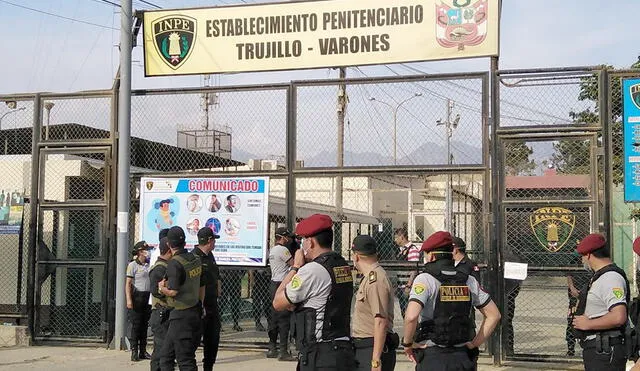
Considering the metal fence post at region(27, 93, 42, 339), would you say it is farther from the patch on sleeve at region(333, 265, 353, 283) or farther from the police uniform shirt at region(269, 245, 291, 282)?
the patch on sleeve at region(333, 265, 353, 283)

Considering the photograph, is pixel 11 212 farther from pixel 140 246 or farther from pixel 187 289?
pixel 187 289

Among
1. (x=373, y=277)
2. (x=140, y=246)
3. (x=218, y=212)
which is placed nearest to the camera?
(x=373, y=277)

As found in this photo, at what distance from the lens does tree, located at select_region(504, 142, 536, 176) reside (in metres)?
10.1

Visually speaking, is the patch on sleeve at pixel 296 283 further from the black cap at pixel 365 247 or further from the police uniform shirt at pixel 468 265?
the police uniform shirt at pixel 468 265

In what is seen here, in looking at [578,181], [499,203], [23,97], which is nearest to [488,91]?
[499,203]

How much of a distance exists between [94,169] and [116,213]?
8.68ft

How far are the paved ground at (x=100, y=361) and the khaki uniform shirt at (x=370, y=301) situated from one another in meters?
4.17

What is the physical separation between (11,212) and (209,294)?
5.00 meters

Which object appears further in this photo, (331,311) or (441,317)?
(331,311)

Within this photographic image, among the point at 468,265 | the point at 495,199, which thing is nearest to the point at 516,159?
the point at 495,199

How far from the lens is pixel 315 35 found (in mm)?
10828

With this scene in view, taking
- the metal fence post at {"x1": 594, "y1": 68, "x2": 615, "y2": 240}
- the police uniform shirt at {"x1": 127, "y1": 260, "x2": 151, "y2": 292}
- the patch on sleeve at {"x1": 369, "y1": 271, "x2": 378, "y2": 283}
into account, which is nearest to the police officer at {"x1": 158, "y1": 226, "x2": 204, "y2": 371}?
the patch on sleeve at {"x1": 369, "y1": 271, "x2": 378, "y2": 283}

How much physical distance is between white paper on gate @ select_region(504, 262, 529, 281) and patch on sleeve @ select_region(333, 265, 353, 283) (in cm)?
477

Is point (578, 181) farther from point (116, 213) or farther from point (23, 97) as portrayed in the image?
point (23, 97)
